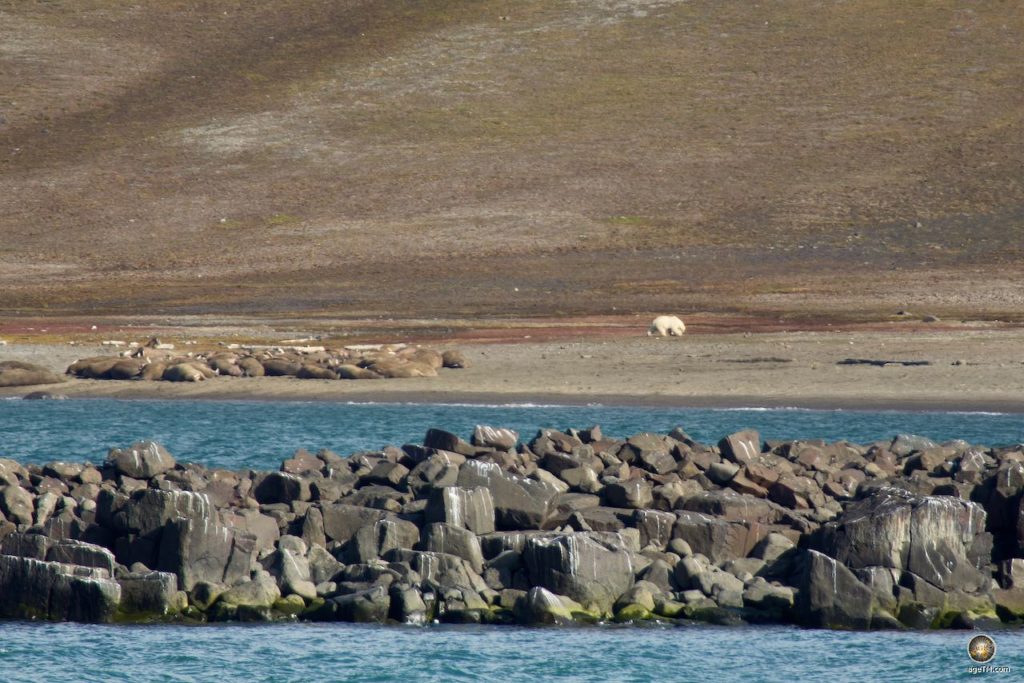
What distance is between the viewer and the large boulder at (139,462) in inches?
685

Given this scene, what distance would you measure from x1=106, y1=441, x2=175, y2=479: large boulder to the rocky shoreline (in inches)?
8.9

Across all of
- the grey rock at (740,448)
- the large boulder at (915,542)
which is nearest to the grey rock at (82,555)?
the large boulder at (915,542)

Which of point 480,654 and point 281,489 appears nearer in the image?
point 480,654

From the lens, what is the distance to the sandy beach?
2864 centimetres

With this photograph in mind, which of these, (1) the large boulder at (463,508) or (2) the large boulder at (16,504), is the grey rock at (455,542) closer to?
(1) the large boulder at (463,508)

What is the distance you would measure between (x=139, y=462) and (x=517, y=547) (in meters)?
4.79

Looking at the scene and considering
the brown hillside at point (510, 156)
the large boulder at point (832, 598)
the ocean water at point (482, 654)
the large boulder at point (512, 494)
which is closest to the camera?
the ocean water at point (482, 654)

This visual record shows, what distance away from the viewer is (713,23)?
77250 mm

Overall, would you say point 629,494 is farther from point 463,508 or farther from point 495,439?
point 495,439

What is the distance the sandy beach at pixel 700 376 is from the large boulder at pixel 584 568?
47.2ft

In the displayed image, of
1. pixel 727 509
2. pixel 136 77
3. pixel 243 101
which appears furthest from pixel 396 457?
pixel 136 77

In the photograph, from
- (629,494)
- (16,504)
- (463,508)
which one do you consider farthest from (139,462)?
(629,494)

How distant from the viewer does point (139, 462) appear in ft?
57.3

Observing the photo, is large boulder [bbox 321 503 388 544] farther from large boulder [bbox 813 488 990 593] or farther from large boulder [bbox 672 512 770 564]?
large boulder [bbox 813 488 990 593]
